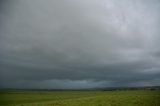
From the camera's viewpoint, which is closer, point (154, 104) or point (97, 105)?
point (154, 104)

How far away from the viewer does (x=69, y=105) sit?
36.6 m

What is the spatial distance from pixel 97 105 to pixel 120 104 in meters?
3.49

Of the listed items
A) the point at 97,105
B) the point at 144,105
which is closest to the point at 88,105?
the point at 97,105

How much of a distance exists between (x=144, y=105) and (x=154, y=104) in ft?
4.37

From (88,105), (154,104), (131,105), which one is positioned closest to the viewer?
(154,104)

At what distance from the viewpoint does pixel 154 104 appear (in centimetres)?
3066

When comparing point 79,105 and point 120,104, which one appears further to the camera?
point 79,105

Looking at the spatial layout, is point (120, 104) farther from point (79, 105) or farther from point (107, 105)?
point (79, 105)

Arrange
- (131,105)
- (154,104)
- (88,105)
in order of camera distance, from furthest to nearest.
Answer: (88,105)
(131,105)
(154,104)

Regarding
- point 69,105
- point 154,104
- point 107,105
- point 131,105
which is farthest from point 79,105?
point 154,104

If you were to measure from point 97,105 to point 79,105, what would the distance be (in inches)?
137

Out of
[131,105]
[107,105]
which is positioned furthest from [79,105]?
[131,105]

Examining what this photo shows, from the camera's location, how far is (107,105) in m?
33.4

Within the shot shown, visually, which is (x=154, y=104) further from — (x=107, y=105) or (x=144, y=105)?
(x=107, y=105)
